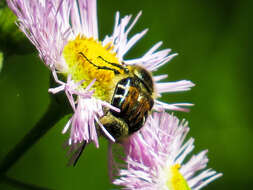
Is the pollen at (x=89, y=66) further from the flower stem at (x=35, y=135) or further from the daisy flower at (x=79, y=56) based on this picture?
the flower stem at (x=35, y=135)

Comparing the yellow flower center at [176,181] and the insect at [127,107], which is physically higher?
the insect at [127,107]

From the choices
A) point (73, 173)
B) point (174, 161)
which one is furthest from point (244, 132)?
point (174, 161)

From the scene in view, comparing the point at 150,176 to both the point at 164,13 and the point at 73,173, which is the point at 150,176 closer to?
the point at 73,173

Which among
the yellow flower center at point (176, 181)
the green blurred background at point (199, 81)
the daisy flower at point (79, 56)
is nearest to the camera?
the daisy flower at point (79, 56)

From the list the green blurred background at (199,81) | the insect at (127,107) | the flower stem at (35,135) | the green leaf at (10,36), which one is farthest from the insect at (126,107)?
the green blurred background at (199,81)

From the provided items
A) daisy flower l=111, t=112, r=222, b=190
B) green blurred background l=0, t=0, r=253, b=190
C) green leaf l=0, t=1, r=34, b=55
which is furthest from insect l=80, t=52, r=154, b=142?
green blurred background l=0, t=0, r=253, b=190

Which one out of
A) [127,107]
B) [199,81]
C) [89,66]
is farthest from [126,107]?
[199,81]
